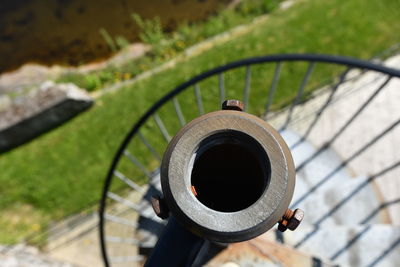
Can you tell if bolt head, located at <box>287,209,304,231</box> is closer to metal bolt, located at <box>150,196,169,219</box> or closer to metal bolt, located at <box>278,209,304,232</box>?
metal bolt, located at <box>278,209,304,232</box>

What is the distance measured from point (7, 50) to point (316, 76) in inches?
349

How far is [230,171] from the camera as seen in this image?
1857 millimetres

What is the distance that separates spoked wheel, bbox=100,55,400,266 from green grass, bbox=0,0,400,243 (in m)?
0.08

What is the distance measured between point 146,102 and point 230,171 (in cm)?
570

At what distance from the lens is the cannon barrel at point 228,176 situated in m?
1.50

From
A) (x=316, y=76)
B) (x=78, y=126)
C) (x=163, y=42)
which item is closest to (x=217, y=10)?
(x=163, y=42)

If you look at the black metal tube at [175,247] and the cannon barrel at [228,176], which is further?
the black metal tube at [175,247]

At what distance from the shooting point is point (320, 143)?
568cm

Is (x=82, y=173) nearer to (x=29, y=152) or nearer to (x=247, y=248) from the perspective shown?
(x=29, y=152)

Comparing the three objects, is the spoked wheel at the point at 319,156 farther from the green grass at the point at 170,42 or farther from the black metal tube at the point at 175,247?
the green grass at the point at 170,42

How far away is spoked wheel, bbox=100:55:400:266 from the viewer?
3.62 metres

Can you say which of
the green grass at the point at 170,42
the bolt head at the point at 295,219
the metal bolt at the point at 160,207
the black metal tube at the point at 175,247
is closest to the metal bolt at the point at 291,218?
the bolt head at the point at 295,219

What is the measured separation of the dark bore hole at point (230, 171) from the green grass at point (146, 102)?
4903 mm

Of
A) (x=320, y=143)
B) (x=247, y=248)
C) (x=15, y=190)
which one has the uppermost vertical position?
(x=247, y=248)
